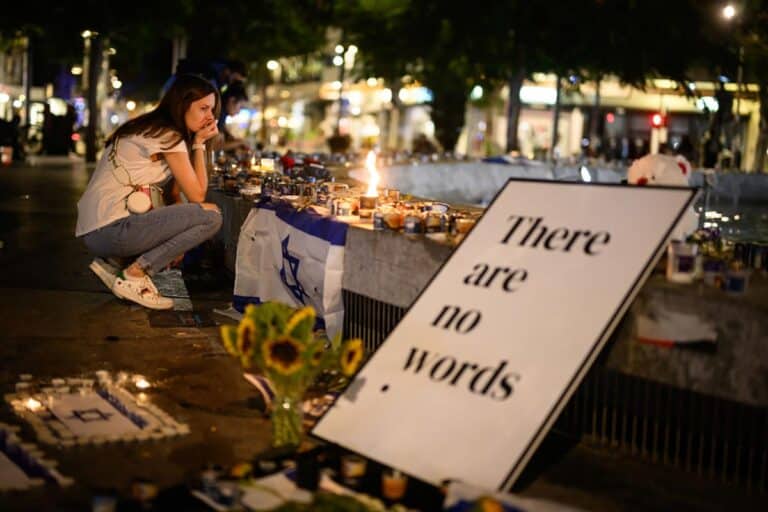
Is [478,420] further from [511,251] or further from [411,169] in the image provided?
[411,169]

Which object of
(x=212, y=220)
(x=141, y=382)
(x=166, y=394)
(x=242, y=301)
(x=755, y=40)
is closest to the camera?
(x=166, y=394)

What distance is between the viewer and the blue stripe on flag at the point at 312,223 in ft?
22.4

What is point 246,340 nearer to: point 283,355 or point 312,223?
point 283,355

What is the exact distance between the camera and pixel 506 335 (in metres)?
4.73

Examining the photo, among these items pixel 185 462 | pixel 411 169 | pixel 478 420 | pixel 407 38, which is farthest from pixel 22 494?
pixel 407 38

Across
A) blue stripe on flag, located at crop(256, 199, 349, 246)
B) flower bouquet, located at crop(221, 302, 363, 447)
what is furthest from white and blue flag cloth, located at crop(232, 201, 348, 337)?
flower bouquet, located at crop(221, 302, 363, 447)

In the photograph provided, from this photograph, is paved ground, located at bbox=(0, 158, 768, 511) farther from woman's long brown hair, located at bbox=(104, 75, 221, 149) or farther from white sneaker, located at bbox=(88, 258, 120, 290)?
woman's long brown hair, located at bbox=(104, 75, 221, 149)

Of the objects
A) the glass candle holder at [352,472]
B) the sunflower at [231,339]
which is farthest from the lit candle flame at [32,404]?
the glass candle holder at [352,472]

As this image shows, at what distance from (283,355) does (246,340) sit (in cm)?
24

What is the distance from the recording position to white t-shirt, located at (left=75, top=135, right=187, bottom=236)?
7.76m

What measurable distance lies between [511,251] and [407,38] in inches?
1105

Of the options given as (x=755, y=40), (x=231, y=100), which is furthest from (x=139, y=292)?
(x=755, y=40)

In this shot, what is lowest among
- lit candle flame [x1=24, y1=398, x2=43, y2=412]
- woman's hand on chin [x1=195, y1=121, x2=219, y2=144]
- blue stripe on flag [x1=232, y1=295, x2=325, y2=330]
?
lit candle flame [x1=24, y1=398, x2=43, y2=412]

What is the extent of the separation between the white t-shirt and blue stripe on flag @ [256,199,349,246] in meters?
0.81
